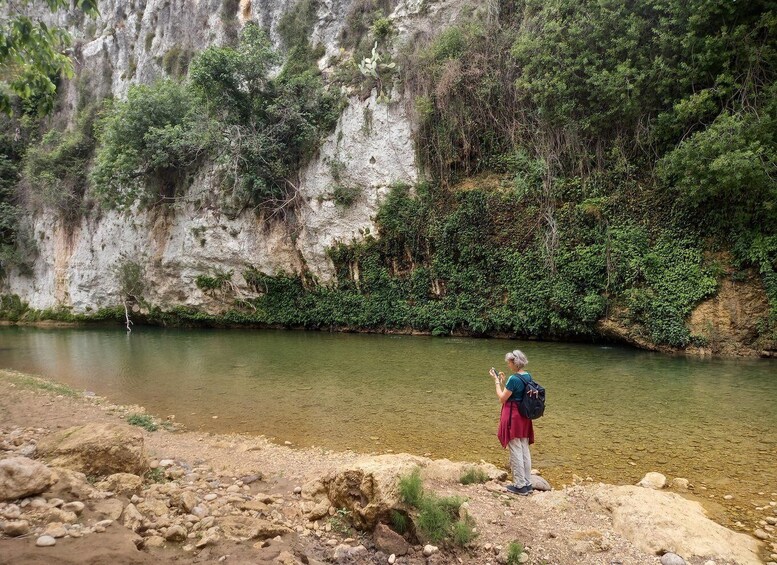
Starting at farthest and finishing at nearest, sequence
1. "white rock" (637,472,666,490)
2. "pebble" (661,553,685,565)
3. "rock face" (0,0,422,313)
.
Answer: "rock face" (0,0,422,313), "white rock" (637,472,666,490), "pebble" (661,553,685,565)

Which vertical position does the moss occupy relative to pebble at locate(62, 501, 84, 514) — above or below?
below

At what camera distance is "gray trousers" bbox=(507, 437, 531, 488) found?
197 inches

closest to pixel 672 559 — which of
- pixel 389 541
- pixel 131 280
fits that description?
pixel 389 541

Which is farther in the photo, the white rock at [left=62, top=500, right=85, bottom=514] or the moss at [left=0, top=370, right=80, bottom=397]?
the moss at [left=0, top=370, right=80, bottom=397]

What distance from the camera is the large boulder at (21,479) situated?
3.29m

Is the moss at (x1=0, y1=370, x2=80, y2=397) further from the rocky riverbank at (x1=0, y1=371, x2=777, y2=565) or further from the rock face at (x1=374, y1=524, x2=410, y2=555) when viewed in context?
the rock face at (x1=374, y1=524, x2=410, y2=555)

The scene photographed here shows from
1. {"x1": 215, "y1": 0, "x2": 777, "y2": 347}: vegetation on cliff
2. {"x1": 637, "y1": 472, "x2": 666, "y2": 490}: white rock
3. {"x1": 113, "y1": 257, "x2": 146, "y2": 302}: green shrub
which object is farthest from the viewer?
{"x1": 113, "y1": 257, "x2": 146, "y2": 302}: green shrub

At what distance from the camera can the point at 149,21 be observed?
105ft

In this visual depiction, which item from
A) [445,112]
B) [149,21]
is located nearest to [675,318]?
[445,112]

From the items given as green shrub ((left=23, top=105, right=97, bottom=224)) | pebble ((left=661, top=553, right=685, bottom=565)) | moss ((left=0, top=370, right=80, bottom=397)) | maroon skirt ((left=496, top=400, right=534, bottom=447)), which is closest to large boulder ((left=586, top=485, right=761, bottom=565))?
pebble ((left=661, top=553, right=685, bottom=565))

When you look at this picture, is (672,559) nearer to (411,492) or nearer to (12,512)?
(411,492)

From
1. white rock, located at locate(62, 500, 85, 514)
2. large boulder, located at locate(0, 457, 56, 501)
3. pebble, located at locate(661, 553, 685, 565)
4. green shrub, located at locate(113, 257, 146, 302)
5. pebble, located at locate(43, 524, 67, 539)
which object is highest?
green shrub, located at locate(113, 257, 146, 302)

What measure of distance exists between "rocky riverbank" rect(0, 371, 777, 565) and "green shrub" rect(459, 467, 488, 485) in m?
0.04

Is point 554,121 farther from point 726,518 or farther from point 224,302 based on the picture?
point 224,302
